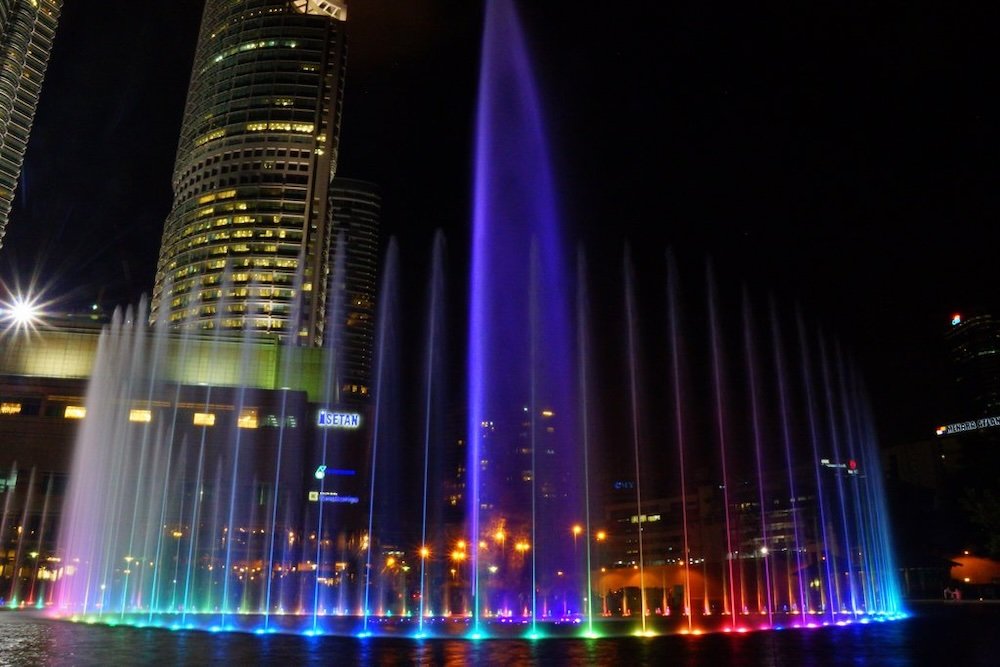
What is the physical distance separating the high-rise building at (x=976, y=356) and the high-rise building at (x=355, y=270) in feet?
342

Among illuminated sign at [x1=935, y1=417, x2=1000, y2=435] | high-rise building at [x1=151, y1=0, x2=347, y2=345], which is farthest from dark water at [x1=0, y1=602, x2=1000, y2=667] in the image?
high-rise building at [x1=151, y1=0, x2=347, y2=345]

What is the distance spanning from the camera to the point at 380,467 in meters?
83.6

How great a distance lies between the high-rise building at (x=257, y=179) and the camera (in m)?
99.9

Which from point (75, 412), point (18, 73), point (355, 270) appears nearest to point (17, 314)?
point (75, 412)

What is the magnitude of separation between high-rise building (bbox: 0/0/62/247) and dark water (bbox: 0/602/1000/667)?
125 m

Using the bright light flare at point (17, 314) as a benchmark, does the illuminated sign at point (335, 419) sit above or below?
below

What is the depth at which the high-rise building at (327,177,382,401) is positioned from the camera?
491 feet

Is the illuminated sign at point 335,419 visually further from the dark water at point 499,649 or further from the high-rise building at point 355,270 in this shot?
the high-rise building at point 355,270

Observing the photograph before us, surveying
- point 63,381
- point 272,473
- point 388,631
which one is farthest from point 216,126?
point 388,631

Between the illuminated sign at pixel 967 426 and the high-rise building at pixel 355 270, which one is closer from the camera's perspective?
the illuminated sign at pixel 967 426

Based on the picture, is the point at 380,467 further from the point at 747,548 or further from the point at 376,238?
the point at 376,238

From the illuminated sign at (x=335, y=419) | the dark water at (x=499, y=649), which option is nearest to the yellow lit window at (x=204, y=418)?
the illuminated sign at (x=335, y=419)

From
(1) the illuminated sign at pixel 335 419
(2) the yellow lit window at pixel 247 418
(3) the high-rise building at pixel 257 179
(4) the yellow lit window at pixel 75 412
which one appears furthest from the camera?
(3) the high-rise building at pixel 257 179

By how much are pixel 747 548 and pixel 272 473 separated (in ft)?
183
